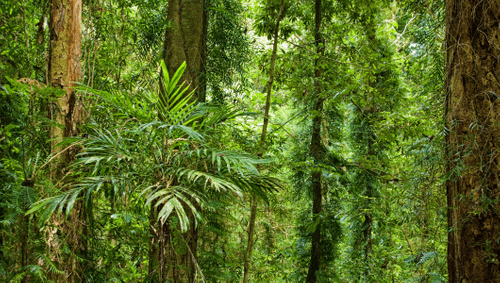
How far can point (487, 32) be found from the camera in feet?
7.69

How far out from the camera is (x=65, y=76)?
7.86 feet

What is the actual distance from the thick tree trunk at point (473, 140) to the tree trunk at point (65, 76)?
2.71m

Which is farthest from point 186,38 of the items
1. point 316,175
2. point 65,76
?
point 316,175

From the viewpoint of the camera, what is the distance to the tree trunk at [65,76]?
92.2 inches

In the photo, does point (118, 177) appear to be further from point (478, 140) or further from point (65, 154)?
Answer: point (478, 140)

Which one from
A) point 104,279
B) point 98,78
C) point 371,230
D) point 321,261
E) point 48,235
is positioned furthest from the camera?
point 371,230

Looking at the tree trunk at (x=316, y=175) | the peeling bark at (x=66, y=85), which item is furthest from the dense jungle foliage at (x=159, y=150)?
the tree trunk at (x=316, y=175)

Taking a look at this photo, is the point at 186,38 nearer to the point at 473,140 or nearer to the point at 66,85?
the point at 66,85

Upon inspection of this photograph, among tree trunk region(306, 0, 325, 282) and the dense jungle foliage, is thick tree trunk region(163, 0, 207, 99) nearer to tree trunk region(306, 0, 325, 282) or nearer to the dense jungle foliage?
the dense jungle foliage

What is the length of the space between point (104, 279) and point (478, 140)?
2.96m

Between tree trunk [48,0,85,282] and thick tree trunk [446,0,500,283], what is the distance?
271 cm

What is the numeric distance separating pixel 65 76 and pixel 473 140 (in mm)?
2912

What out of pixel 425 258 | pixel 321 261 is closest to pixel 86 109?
pixel 425 258

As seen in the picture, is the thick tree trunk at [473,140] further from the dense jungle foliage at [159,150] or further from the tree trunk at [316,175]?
the tree trunk at [316,175]
